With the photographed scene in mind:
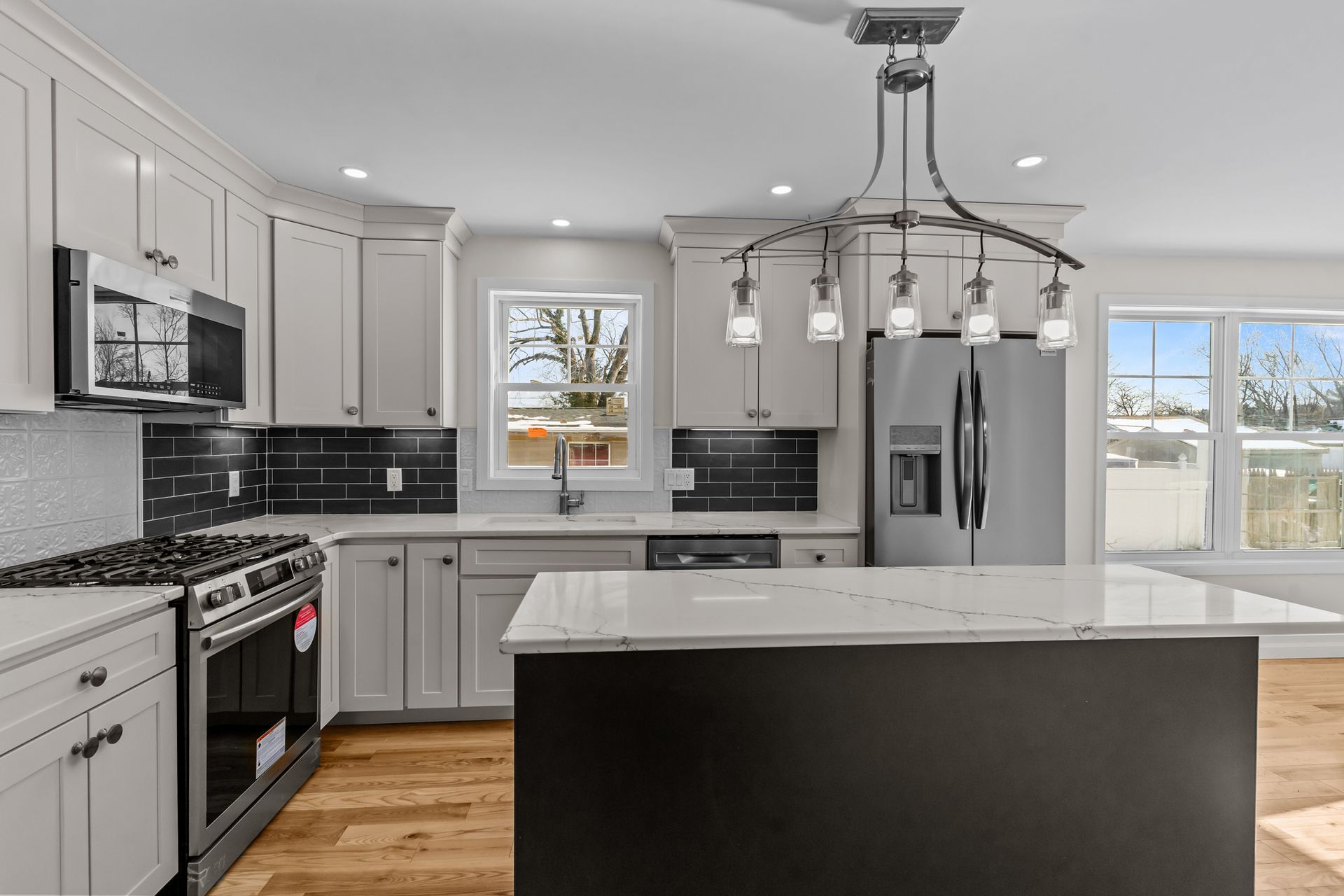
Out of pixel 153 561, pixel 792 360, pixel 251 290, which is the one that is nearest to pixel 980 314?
pixel 792 360

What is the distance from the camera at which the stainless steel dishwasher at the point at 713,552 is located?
3.05 metres

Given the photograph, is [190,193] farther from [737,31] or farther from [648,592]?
[648,592]

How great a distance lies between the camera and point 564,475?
11.5ft

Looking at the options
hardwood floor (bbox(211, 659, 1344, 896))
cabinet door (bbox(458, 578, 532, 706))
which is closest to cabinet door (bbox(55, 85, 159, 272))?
cabinet door (bbox(458, 578, 532, 706))

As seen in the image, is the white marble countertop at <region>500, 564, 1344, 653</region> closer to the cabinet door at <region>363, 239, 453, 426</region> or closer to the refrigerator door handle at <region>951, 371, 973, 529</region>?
the refrigerator door handle at <region>951, 371, 973, 529</region>

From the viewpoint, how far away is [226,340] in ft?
8.41

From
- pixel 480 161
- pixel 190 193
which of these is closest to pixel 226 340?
pixel 190 193

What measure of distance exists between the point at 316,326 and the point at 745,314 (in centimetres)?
233

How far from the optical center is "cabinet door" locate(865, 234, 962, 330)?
10.2 ft

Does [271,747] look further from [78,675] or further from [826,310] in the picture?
[826,310]

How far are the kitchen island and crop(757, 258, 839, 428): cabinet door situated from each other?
6.25 feet

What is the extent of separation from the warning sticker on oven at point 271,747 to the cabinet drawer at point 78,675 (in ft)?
1.76

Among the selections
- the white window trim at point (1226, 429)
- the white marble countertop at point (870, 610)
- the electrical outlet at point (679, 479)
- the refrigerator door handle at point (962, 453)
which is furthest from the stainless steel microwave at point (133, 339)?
the white window trim at point (1226, 429)

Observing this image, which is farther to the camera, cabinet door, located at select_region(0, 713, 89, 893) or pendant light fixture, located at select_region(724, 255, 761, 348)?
pendant light fixture, located at select_region(724, 255, 761, 348)
